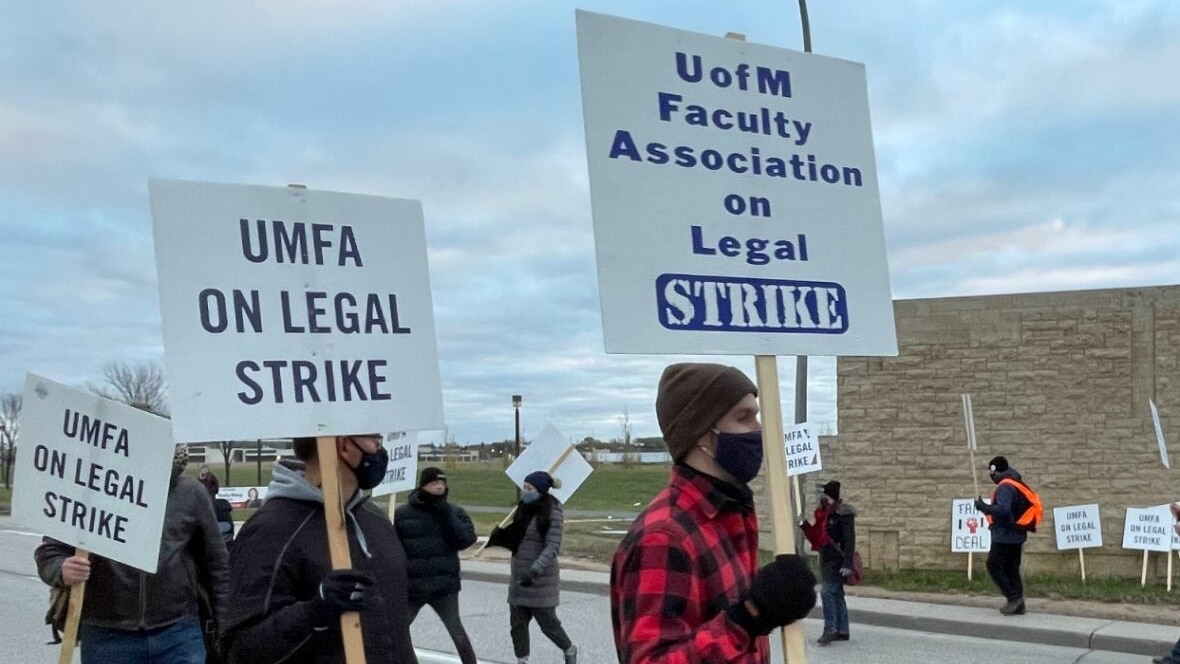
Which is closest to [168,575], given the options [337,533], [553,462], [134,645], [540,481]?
[134,645]

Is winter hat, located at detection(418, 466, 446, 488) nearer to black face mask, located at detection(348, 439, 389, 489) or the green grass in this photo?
black face mask, located at detection(348, 439, 389, 489)

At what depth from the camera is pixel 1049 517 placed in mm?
14523

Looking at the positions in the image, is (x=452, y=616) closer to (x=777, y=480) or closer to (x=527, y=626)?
(x=527, y=626)

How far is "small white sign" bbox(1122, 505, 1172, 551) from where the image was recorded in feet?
44.8

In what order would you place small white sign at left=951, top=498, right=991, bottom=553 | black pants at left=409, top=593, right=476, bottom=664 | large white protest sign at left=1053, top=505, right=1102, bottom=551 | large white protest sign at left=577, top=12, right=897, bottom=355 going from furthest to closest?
small white sign at left=951, top=498, right=991, bottom=553 → large white protest sign at left=1053, top=505, right=1102, bottom=551 → black pants at left=409, top=593, right=476, bottom=664 → large white protest sign at left=577, top=12, right=897, bottom=355

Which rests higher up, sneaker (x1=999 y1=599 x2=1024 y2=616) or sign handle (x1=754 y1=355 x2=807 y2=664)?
sign handle (x1=754 y1=355 x2=807 y2=664)

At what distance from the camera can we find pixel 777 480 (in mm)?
2750

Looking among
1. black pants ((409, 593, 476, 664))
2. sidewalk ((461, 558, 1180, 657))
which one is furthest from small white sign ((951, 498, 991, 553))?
black pants ((409, 593, 476, 664))

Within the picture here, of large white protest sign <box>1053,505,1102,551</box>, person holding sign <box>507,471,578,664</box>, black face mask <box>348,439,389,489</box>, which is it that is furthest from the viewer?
large white protest sign <box>1053,505,1102,551</box>

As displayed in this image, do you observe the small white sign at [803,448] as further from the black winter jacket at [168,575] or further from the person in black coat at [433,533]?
the black winter jacket at [168,575]

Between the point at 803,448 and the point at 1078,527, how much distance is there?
12.3 ft

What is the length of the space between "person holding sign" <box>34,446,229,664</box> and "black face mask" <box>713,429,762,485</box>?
2.78 m

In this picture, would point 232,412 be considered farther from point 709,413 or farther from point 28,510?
point 28,510

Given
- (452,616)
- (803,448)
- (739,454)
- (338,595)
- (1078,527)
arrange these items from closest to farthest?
1. (739,454)
2. (338,595)
3. (452,616)
4. (803,448)
5. (1078,527)
